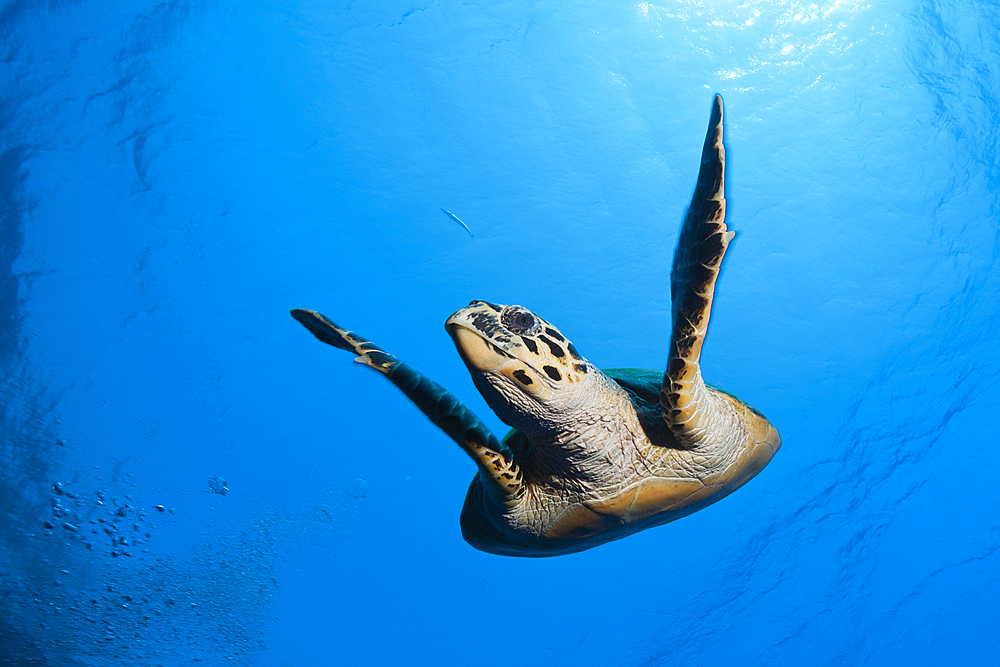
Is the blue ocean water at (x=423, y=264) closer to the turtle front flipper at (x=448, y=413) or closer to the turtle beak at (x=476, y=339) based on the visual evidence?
the turtle front flipper at (x=448, y=413)

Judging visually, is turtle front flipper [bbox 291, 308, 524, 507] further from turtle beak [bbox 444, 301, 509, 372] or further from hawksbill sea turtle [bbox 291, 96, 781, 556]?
turtle beak [bbox 444, 301, 509, 372]

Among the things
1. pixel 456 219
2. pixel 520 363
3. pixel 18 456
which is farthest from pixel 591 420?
pixel 18 456

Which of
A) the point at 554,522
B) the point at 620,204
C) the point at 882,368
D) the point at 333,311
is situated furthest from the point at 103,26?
the point at 882,368

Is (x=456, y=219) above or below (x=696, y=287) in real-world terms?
below

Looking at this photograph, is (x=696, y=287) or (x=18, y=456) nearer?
(x=696, y=287)

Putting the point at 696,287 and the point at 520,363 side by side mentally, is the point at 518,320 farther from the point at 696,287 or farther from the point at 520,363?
the point at 696,287

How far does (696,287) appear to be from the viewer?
1427 millimetres

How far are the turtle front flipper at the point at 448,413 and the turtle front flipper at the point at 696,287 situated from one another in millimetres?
628

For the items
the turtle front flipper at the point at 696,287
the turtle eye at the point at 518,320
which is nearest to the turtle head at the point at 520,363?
the turtle eye at the point at 518,320

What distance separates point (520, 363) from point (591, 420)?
40 centimetres

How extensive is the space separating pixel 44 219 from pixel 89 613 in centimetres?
870

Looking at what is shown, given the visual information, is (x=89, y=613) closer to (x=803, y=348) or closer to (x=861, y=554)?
(x=803, y=348)

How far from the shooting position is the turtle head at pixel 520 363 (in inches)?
55.4

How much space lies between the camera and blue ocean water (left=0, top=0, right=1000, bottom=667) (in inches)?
233
